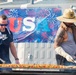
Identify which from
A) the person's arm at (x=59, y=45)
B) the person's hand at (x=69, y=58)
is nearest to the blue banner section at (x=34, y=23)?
the person's arm at (x=59, y=45)

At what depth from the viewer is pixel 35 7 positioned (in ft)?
20.4

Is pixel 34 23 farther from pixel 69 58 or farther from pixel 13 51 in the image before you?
pixel 69 58

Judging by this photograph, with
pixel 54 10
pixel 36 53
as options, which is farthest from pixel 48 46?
pixel 54 10

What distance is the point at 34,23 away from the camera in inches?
246

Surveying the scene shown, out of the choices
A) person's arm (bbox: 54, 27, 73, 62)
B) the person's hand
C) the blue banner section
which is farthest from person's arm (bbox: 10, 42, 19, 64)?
the person's hand

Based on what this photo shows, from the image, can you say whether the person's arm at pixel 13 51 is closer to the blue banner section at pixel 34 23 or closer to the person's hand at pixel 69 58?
the blue banner section at pixel 34 23

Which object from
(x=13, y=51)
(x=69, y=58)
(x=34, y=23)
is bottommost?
(x=69, y=58)

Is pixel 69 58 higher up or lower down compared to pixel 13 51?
lower down

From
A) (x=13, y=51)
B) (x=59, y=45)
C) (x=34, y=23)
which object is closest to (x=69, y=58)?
(x=59, y=45)

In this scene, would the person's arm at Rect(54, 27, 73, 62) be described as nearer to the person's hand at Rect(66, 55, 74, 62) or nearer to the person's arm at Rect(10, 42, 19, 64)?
the person's hand at Rect(66, 55, 74, 62)

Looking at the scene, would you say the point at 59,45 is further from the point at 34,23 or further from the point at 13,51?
the point at 13,51

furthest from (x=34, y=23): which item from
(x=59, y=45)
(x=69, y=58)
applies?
(x=69, y=58)

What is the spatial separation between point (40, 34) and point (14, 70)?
0.81 m

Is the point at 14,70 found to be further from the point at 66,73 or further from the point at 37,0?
the point at 37,0
